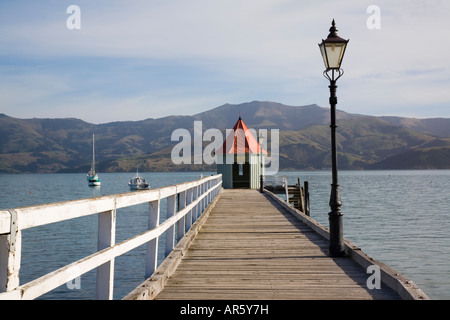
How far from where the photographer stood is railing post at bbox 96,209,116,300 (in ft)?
14.2

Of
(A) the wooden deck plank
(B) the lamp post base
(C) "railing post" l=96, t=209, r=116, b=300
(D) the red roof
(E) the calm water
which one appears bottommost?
(E) the calm water

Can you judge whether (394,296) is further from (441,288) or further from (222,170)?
(222,170)

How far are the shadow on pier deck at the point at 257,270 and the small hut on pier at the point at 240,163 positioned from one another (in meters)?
24.1

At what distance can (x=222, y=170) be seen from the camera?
36.3m

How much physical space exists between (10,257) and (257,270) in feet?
15.8

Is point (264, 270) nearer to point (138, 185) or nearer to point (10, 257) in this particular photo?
point (10, 257)

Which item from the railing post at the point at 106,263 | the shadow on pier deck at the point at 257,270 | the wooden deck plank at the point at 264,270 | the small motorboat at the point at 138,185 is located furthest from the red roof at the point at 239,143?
the small motorboat at the point at 138,185

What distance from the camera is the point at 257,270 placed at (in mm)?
7098

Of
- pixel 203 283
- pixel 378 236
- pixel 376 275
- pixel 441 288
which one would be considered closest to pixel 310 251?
pixel 376 275

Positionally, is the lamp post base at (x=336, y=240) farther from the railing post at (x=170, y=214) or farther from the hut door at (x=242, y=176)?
the hut door at (x=242, y=176)

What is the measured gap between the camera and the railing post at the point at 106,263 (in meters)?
4.32

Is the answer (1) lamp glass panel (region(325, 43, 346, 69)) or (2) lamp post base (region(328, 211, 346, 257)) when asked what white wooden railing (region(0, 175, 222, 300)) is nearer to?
(2) lamp post base (region(328, 211, 346, 257))

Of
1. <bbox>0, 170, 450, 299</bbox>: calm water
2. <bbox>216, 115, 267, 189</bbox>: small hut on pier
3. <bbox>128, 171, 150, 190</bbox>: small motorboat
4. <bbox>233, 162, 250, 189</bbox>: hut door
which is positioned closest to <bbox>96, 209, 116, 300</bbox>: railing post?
<bbox>0, 170, 450, 299</bbox>: calm water
